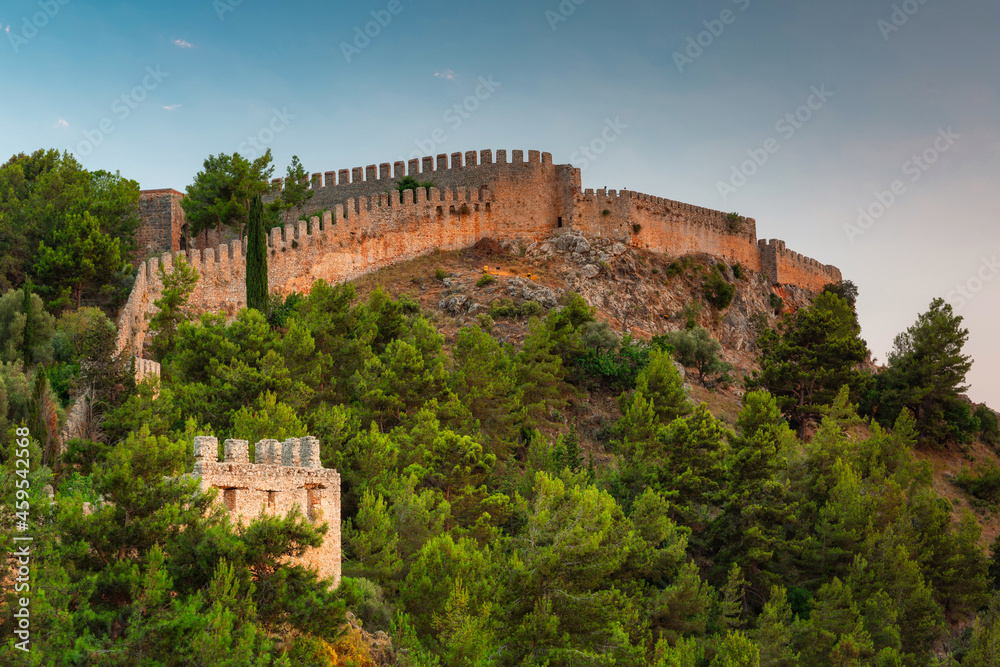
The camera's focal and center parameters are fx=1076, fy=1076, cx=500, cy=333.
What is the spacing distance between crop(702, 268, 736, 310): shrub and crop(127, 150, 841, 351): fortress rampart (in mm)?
2248

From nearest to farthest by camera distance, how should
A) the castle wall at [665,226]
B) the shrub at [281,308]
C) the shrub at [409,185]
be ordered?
the shrub at [281,308] → the shrub at [409,185] → the castle wall at [665,226]

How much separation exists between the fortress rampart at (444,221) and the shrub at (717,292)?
88.5 inches

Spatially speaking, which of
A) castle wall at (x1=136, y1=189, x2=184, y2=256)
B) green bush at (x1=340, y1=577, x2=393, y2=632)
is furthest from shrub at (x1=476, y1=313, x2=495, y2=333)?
green bush at (x1=340, y1=577, x2=393, y2=632)

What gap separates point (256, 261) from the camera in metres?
36.2

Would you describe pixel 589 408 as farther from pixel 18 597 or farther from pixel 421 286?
pixel 18 597

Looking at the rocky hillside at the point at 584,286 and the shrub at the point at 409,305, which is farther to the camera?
the rocky hillside at the point at 584,286

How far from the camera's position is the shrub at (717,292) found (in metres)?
49.9

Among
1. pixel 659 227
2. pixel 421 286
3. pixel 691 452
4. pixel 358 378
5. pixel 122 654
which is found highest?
pixel 659 227

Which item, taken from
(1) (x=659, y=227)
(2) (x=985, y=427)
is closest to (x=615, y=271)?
(1) (x=659, y=227)

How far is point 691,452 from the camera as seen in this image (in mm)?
27922

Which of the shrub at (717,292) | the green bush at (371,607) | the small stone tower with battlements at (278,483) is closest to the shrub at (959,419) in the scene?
the shrub at (717,292)

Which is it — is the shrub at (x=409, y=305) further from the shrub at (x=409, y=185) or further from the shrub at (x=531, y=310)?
the shrub at (x=409, y=185)

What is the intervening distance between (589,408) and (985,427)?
21376 millimetres

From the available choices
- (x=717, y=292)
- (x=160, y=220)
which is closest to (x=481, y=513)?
(x=160, y=220)
